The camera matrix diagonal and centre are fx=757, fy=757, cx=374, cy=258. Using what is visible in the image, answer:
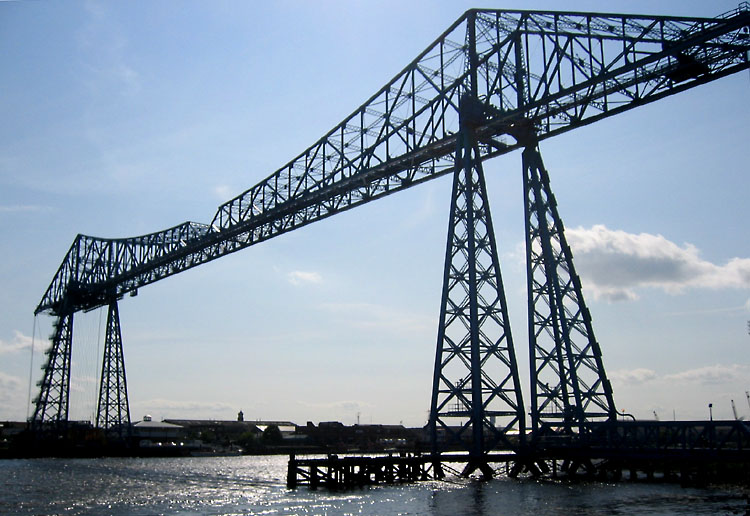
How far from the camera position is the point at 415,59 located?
4628 cm

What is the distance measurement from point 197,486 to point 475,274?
23113 mm

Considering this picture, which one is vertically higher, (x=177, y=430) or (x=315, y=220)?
(x=315, y=220)

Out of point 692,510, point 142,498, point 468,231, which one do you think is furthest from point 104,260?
point 692,510

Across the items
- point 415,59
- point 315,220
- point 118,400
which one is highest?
point 415,59

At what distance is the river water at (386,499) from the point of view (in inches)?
1216

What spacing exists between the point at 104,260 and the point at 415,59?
51.3m

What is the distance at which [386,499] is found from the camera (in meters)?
35.7

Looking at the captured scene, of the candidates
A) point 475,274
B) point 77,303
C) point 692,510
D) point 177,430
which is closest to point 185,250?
point 77,303

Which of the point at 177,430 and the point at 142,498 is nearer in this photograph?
the point at 142,498

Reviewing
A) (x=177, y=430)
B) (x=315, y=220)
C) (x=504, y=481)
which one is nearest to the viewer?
(x=504, y=481)

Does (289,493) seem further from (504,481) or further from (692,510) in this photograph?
(692,510)

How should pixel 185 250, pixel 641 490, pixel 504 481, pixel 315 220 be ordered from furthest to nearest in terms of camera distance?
pixel 185 250 → pixel 315 220 → pixel 504 481 → pixel 641 490

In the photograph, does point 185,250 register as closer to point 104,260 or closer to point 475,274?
point 104,260

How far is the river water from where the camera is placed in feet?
101
